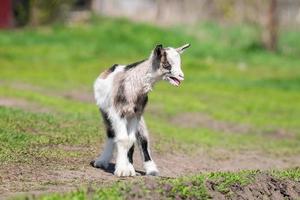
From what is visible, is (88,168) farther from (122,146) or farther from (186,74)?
(186,74)

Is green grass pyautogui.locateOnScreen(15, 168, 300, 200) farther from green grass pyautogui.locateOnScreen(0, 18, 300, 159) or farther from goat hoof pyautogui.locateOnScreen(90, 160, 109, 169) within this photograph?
green grass pyautogui.locateOnScreen(0, 18, 300, 159)

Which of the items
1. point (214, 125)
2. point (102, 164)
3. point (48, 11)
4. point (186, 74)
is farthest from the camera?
point (48, 11)

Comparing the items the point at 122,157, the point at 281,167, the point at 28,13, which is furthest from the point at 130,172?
the point at 28,13

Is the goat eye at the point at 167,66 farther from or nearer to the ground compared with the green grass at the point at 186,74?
farther from the ground

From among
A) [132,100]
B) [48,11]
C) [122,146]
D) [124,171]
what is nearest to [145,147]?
[122,146]

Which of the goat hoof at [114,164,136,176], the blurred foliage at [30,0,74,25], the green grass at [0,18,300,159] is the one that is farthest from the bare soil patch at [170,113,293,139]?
the blurred foliage at [30,0,74,25]

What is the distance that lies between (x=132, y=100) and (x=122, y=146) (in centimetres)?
60

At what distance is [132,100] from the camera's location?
1061 centimetres

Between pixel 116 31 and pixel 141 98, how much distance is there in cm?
2439

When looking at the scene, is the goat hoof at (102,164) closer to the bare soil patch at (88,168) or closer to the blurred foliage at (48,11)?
the bare soil patch at (88,168)

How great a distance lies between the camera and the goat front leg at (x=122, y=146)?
1047 cm

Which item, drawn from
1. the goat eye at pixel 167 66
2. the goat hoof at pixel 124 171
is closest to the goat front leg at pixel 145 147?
the goat hoof at pixel 124 171

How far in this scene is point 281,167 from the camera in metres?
13.6

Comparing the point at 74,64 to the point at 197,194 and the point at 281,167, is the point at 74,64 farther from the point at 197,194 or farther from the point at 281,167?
the point at 197,194
